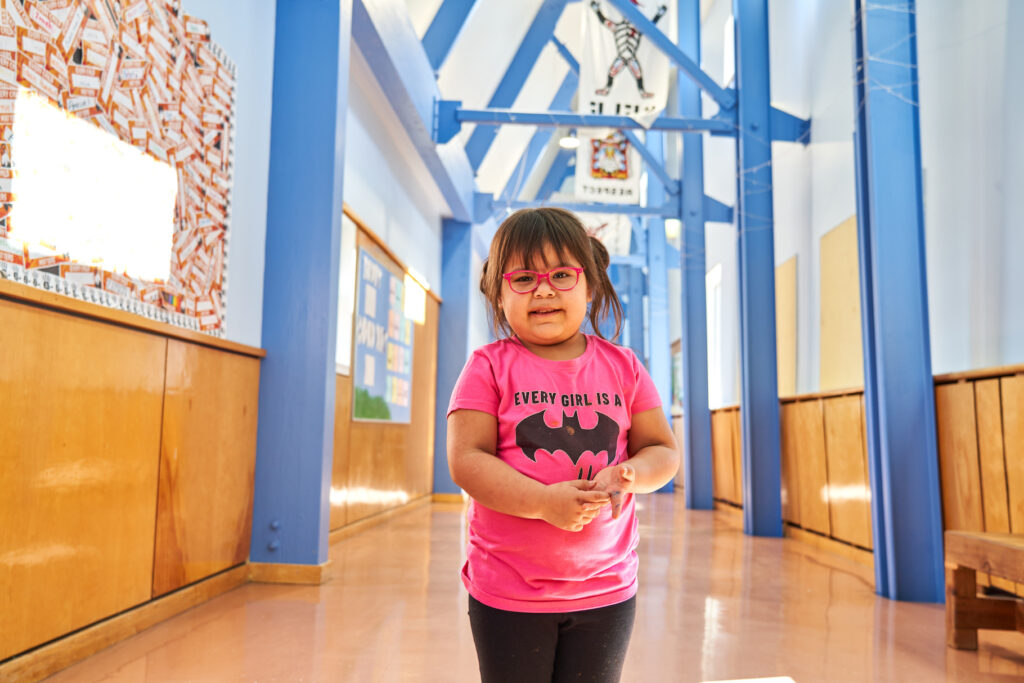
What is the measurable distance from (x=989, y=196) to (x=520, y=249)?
3.15m

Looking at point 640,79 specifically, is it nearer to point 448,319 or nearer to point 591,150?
point 591,150

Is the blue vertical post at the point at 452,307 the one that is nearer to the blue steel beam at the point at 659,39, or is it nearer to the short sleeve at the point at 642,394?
the blue steel beam at the point at 659,39

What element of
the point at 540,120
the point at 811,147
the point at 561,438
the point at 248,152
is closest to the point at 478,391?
the point at 561,438

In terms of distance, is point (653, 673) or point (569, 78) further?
point (569, 78)

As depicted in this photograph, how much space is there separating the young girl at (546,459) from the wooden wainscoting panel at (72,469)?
1.36 metres

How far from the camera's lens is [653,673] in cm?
213

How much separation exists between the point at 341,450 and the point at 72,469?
104 inches

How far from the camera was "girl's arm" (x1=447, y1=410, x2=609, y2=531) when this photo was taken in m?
0.85

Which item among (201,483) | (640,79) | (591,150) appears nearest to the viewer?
(201,483)

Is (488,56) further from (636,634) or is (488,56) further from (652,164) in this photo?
(636,634)

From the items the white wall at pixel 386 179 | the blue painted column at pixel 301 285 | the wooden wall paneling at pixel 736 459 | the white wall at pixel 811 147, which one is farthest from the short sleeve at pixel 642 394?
the wooden wall paneling at pixel 736 459

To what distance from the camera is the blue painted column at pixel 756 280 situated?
556 centimetres

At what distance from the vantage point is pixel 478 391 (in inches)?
39.1

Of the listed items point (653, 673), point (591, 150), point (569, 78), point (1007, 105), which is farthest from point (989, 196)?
point (569, 78)
